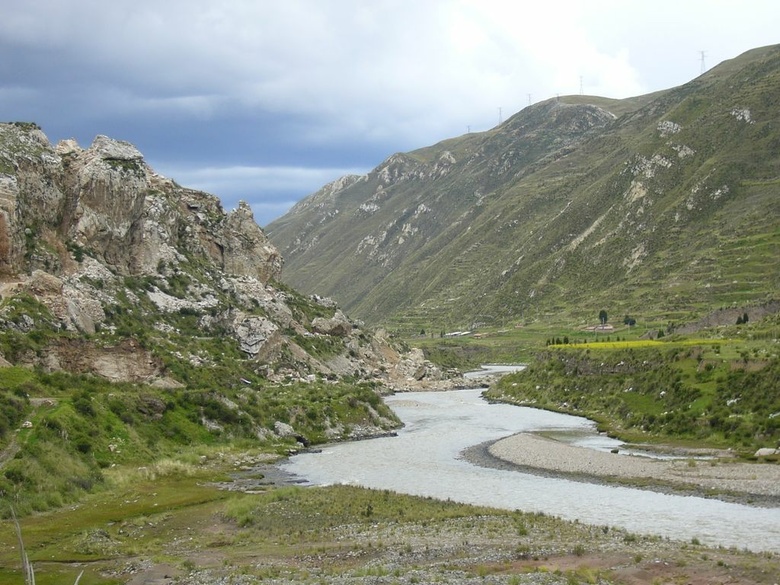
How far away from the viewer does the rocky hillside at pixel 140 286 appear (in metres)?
70.9

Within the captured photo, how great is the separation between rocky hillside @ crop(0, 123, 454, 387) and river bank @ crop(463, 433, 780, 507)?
3268cm

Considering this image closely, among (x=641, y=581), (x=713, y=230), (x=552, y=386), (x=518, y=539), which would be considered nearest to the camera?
(x=641, y=581)

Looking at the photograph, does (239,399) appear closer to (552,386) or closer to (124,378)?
(124,378)

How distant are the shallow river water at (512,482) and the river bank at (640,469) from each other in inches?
52.8

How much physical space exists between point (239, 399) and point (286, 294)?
234 ft

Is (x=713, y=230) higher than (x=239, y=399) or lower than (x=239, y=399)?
higher

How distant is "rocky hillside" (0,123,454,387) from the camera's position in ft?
233

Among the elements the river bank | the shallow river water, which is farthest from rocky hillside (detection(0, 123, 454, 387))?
the river bank

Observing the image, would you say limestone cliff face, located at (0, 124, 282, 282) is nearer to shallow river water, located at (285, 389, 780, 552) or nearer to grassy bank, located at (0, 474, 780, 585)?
shallow river water, located at (285, 389, 780, 552)

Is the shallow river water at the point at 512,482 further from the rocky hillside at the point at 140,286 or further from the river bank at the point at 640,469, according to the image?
the rocky hillside at the point at 140,286

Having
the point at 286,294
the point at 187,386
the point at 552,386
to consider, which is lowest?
the point at 552,386

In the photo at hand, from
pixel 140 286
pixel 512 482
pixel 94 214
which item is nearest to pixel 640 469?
pixel 512 482

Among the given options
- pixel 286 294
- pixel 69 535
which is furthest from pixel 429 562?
pixel 286 294

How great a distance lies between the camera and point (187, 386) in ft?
228
